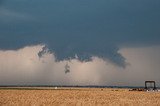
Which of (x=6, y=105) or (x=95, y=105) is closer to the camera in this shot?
(x=6, y=105)

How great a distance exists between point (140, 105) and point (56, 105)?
955 cm

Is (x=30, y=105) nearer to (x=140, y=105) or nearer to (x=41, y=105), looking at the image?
(x=41, y=105)

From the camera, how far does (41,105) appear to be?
37.2m

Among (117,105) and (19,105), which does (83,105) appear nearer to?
(117,105)

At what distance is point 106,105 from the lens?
3828 centimetres

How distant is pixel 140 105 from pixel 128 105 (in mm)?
1520

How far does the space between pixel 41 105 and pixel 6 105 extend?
148 inches

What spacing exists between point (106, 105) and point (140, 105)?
4001 millimetres

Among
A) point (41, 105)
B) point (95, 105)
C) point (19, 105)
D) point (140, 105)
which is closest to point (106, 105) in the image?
point (95, 105)

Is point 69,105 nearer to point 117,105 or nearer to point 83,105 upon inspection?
point 83,105

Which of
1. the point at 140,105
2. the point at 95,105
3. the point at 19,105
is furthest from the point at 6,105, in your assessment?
the point at 140,105

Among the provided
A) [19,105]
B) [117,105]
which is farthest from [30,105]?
[117,105]

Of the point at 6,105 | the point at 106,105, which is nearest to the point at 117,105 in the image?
the point at 106,105

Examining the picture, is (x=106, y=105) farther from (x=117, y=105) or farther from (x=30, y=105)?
A: (x=30, y=105)
